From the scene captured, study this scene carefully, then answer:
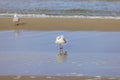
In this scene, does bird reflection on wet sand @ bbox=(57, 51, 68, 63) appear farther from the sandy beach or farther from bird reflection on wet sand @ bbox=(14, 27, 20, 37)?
bird reflection on wet sand @ bbox=(14, 27, 20, 37)

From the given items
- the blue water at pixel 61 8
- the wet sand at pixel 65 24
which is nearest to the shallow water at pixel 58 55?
the wet sand at pixel 65 24

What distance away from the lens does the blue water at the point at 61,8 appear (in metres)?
22.8

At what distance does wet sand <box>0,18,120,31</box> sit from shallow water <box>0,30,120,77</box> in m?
1.56

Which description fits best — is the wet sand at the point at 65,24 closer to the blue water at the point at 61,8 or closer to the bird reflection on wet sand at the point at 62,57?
the blue water at the point at 61,8

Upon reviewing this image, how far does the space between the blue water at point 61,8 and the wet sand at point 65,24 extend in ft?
12.4

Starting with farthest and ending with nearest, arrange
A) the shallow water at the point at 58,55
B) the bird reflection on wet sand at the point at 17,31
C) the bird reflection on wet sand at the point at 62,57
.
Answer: the bird reflection on wet sand at the point at 17,31
the bird reflection on wet sand at the point at 62,57
the shallow water at the point at 58,55

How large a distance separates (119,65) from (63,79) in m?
1.88

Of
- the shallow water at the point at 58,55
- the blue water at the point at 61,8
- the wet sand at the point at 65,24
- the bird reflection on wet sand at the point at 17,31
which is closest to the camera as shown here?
the shallow water at the point at 58,55

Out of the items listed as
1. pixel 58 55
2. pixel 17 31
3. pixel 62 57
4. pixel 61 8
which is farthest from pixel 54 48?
pixel 61 8

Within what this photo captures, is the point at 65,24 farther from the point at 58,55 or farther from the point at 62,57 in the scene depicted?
the point at 62,57

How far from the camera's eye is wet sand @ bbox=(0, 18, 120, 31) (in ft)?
52.7

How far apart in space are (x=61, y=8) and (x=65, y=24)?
7800 mm

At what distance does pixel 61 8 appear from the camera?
81.6ft

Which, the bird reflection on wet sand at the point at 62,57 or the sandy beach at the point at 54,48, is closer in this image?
the sandy beach at the point at 54,48
